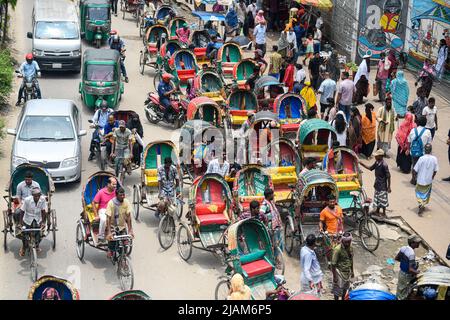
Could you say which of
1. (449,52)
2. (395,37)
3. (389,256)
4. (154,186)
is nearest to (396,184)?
(389,256)

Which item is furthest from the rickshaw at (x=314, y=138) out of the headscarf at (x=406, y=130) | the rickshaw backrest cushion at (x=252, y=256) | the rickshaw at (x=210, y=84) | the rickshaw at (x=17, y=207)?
the rickshaw at (x=17, y=207)

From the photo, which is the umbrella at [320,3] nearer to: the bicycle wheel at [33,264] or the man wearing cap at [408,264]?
the man wearing cap at [408,264]

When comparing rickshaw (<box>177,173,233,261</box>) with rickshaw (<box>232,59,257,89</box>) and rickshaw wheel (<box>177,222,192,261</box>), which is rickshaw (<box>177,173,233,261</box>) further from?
rickshaw (<box>232,59,257,89</box>)

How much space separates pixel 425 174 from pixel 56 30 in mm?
14704

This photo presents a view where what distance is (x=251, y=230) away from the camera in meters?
16.2

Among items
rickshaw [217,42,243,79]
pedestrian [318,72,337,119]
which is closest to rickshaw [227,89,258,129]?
pedestrian [318,72,337,119]

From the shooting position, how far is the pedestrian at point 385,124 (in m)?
22.6

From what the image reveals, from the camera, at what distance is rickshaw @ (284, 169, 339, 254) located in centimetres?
1747

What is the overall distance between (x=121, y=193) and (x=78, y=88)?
42.2ft

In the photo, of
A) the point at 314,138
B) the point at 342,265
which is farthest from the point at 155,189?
the point at 342,265

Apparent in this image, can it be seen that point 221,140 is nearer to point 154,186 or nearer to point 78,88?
point 154,186

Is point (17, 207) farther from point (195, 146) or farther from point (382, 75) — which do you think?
point (382, 75)

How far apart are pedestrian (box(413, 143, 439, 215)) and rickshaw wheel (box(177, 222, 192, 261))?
5.45 meters
